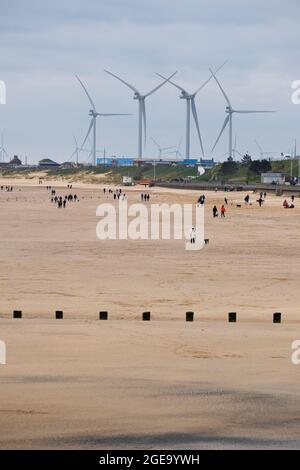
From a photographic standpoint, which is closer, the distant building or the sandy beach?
the sandy beach

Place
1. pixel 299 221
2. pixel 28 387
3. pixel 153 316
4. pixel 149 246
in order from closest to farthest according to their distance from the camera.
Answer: pixel 28 387 < pixel 153 316 < pixel 149 246 < pixel 299 221

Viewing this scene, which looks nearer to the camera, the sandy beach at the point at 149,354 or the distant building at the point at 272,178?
the sandy beach at the point at 149,354

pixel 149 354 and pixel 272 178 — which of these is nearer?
pixel 149 354

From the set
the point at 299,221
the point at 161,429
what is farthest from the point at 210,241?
the point at 161,429

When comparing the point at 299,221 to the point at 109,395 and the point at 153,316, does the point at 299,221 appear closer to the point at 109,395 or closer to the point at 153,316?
the point at 153,316

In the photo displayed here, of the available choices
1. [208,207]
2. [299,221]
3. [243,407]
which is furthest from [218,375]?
[208,207]

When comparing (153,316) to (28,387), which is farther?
(153,316)

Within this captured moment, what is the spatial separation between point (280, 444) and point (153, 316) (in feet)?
43.9

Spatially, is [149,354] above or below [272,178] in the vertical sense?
Answer: above

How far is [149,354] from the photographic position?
17.6 metres

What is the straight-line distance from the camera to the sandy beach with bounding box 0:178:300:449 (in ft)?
38.8

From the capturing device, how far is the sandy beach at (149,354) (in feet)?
38.8

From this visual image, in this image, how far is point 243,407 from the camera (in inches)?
510
